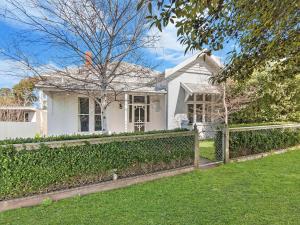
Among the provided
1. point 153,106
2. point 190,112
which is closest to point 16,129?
point 153,106

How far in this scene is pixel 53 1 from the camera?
720cm

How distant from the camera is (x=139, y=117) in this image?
16.4 metres

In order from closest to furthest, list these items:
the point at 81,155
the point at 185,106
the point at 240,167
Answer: the point at 81,155 < the point at 240,167 < the point at 185,106

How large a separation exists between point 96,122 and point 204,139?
7.14 meters

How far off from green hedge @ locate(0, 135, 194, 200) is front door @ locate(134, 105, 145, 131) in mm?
8927

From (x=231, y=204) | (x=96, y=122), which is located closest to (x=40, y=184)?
(x=231, y=204)

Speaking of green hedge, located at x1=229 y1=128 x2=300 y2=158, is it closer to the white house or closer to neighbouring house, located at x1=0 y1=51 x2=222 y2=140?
neighbouring house, located at x1=0 y1=51 x2=222 y2=140

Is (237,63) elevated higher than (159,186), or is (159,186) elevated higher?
(237,63)

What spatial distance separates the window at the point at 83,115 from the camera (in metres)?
14.3

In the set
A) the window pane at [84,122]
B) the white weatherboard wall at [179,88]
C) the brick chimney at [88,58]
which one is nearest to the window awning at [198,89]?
the white weatherboard wall at [179,88]

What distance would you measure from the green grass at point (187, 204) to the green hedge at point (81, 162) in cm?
47

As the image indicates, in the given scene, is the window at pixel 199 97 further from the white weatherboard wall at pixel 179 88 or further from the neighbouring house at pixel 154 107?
the white weatherboard wall at pixel 179 88

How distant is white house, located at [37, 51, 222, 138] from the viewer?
46.0 feet

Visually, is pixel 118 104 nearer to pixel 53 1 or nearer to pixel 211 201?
pixel 53 1
